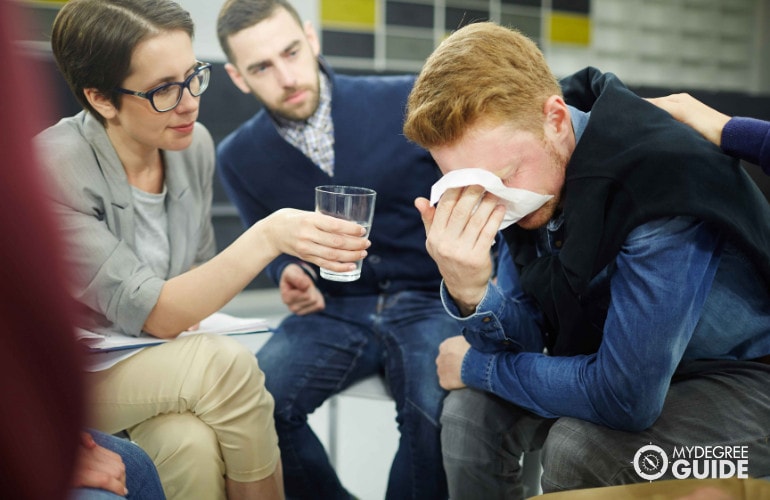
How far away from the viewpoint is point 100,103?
1.16 m

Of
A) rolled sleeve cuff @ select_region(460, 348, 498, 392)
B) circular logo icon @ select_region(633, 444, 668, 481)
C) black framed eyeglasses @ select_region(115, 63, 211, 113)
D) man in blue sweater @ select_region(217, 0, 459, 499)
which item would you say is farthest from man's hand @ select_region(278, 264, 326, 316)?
circular logo icon @ select_region(633, 444, 668, 481)

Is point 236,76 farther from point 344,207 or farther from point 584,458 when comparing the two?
point 584,458

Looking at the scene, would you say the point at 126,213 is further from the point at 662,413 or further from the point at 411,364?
the point at 662,413

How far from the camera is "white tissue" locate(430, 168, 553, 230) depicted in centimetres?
112

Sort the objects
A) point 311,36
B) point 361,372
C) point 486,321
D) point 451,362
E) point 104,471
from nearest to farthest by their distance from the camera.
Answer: point 104,471 < point 486,321 < point 451,362 < point 311,36 < point 361,372

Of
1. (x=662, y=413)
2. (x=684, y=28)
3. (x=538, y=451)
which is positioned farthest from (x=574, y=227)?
(x=684, y=28)

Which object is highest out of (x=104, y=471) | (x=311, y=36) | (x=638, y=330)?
(x=311, y=36)

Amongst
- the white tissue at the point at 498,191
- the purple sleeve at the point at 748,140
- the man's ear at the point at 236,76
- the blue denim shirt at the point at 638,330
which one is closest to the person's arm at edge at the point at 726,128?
the purple sleeve at the point at 748,140

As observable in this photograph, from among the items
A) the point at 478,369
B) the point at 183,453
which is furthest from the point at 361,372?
the point at 183,453

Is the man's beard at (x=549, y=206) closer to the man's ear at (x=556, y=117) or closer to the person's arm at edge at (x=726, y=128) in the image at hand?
the man's ear at (x=556, y=117)

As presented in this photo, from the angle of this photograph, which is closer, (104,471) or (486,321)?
(104,471)

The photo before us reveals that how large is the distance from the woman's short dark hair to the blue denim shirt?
0.64 m

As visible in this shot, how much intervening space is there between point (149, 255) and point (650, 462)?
883 mm

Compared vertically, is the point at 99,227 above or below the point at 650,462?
above
